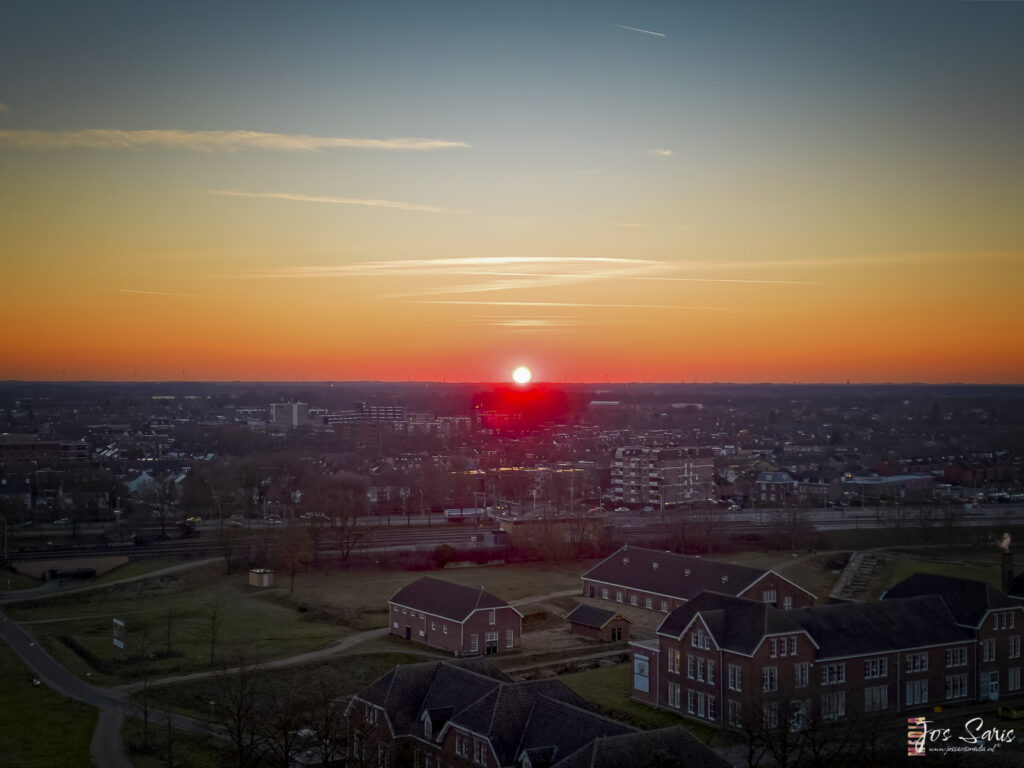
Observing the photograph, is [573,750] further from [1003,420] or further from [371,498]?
[1003,420]

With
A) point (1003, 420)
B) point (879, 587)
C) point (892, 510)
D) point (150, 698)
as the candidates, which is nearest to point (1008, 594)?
point (879, 587)

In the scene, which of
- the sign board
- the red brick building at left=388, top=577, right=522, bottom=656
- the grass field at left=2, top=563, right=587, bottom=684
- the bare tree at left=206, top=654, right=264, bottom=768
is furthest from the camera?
the red brick building at left=388, top=577, right=522, bottom=656

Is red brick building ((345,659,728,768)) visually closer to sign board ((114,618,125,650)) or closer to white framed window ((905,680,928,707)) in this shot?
white framed window ((905,680,928,707))

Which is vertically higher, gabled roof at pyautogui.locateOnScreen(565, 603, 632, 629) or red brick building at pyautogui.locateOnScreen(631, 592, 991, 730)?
red brick building at pyautogui.locateOnScreen(631, 592, 991, 730)

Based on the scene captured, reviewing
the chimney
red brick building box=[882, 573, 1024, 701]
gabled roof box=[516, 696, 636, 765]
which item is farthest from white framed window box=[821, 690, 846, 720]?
the chimney

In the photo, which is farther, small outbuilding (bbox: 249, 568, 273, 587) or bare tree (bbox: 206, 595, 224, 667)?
small outbuilding (bbox: 249, 568, 273, 587)

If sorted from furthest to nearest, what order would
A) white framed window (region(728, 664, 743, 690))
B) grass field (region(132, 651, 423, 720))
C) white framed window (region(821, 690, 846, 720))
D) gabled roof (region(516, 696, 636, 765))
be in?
grass field (region(132, 651, 423, 720)), white framed window (region(821, 690, 846, 720)), white framed window (region(728, 664, 743, 690)), gabled roof (region(516, 696, 636, 765))
